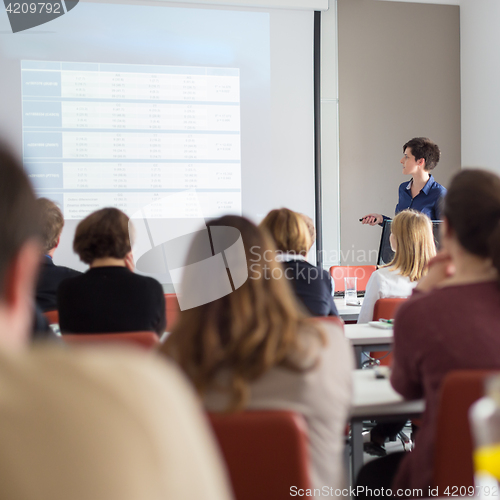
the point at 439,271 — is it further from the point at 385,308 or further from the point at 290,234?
the point at 385,308

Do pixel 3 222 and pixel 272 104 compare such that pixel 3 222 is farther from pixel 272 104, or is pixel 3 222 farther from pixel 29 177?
pixel 272 104

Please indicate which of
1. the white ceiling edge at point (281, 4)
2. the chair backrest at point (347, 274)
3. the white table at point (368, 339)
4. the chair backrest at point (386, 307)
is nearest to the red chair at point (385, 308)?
the chair backrest at point (386, 307)

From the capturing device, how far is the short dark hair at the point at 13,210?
0.46m

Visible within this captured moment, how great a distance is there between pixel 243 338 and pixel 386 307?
1807 mm

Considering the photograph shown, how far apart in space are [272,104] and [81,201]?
1885 millimetres

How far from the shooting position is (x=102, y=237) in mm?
2092

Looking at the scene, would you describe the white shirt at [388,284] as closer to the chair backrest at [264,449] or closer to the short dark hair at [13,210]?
the chair backrest at [264,449]

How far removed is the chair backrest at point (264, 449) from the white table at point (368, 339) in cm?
137

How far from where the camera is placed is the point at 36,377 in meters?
0.39

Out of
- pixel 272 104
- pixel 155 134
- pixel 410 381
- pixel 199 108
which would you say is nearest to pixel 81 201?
pixel 155 134

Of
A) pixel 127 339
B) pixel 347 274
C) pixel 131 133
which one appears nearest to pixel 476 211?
pixel 127 339

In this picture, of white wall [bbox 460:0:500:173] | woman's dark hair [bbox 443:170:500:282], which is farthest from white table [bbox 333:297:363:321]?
→ white wall [bbox 460:0:500:173]

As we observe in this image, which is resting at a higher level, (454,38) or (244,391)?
(454,38)

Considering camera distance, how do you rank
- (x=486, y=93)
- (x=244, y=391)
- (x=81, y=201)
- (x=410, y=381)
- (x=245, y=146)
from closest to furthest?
(x=244, y=391)
(x=410, y=381)
(x=81, y=201)
(x=245, y=146)
(x=486, y=93)
